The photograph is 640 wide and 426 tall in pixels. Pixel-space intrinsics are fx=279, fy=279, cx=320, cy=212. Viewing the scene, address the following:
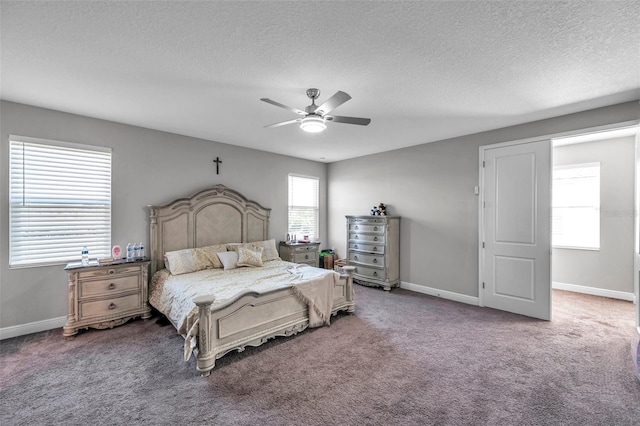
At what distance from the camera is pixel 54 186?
11.2ft

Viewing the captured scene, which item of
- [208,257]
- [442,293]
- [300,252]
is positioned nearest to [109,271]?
[208,257]

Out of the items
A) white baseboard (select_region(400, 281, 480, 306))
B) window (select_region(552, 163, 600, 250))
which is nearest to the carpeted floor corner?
white baseboard (select_region(400, 281, 480, 306))

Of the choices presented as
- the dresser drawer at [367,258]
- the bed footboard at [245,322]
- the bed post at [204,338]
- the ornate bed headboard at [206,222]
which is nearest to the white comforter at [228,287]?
the bed footboard at [245,322]

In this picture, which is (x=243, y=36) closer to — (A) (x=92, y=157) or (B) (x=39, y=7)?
(B) (x=39, y=7)

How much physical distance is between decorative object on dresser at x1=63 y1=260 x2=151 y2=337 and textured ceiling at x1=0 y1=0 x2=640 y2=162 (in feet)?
6.32

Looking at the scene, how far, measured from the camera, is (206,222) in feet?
14.9

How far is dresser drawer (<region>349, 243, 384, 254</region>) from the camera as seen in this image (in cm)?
511

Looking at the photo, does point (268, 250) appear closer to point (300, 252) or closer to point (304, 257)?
point (300, 252)

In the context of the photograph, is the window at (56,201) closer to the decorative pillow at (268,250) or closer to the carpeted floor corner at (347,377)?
the carpeted floor corner at (347,377)

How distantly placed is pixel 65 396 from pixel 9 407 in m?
0.32

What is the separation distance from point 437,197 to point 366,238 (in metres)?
1.47

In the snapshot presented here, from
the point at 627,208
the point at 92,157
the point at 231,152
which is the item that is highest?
the point at 231,152

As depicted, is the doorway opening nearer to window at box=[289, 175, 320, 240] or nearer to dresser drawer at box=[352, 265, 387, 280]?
dresser drawer at box=[352, 265, 387, 280]

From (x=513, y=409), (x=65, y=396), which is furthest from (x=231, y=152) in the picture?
(x=513, y=409)
